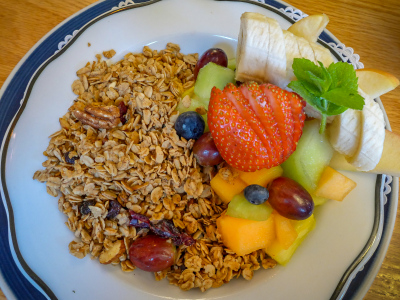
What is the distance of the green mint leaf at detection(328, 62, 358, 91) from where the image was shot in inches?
29.5

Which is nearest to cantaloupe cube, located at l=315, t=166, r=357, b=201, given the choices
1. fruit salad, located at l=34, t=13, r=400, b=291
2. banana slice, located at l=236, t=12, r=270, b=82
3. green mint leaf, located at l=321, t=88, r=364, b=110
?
fruit salad, located at l=34, t=13, r=400, b=291

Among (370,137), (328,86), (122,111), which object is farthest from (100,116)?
(370,137)

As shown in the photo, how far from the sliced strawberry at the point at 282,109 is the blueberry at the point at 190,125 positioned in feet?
0.71

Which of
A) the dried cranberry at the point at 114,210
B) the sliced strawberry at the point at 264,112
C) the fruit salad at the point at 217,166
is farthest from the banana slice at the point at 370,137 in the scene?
the dried cranberry at the point at 114,210

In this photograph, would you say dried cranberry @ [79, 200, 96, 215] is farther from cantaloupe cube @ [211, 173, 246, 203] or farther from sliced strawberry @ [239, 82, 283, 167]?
sliced strawberry @ [239, 82, 283, 167]

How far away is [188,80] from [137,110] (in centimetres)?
25

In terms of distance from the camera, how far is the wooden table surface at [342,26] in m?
1.22

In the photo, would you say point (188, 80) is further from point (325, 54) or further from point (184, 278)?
point (184, 278)

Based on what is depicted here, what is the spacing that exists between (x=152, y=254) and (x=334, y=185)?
566mm

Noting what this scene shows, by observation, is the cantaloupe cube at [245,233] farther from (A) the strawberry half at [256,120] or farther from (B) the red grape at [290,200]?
(A) the strawberry half at [256,120]

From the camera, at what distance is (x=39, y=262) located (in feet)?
2.77

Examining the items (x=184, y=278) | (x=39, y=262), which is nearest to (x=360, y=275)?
(x=184, y=278)

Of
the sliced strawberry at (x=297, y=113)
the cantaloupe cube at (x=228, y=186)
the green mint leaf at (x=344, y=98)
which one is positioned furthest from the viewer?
the cantaloupe cube at (x=228, y=186)

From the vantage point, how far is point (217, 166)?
0.96m
